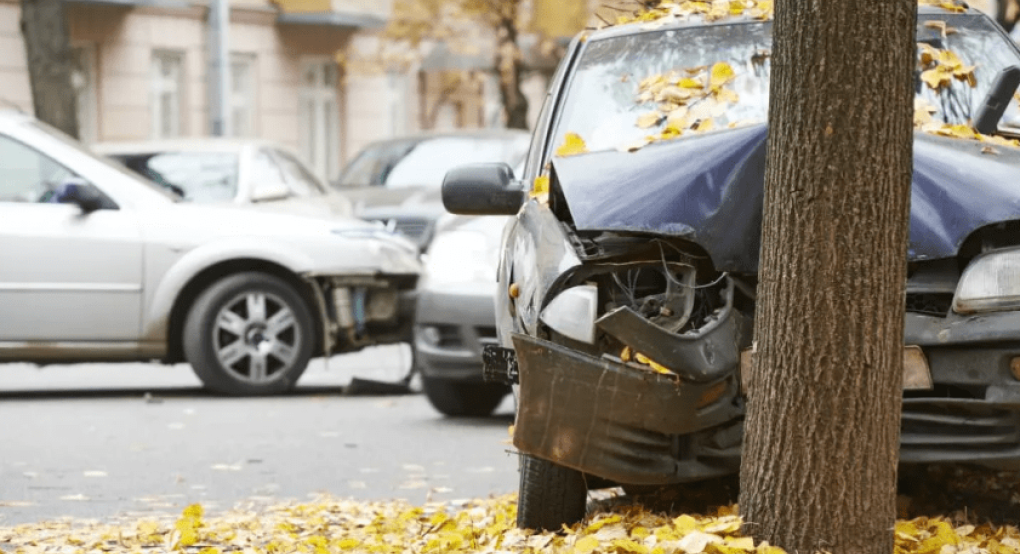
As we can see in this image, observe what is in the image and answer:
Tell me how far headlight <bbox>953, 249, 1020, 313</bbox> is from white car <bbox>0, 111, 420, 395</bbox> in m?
7.38

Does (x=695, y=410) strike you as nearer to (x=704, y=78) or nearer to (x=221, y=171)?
(x=704, y=78)

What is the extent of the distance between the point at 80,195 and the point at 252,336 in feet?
4.38

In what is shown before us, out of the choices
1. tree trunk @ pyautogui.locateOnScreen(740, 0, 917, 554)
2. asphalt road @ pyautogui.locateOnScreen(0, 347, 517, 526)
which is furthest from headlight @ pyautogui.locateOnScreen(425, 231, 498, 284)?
tree trunk @ pyautogui.locateOnScreen(740, 0, 917, 554)

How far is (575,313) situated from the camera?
5.44 meters

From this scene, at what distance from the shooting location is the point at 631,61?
729cm

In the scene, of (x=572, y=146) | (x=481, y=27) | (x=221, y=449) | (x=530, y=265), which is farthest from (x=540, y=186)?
(x=481, y=27)

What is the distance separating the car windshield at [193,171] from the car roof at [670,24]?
21.3 feet

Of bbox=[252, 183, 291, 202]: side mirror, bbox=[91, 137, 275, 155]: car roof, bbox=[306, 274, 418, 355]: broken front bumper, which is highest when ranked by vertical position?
bbox=[91, 137, 275, 155]: car roof

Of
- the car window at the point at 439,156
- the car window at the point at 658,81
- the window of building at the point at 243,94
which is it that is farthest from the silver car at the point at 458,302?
the window of building at the point at 243,94

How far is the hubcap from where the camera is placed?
12281 mm

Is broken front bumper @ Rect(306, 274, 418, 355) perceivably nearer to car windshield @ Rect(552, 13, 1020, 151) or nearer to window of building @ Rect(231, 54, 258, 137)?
car windshield @ Rect(552, 13, 1020, 151)

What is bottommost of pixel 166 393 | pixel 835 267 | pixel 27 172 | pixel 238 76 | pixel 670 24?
pixel 166 393

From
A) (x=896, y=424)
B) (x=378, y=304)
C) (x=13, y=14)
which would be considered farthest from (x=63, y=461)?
(x=13, y=14)

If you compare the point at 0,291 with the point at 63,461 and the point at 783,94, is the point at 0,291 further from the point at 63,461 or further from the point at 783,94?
the point at 783,94
